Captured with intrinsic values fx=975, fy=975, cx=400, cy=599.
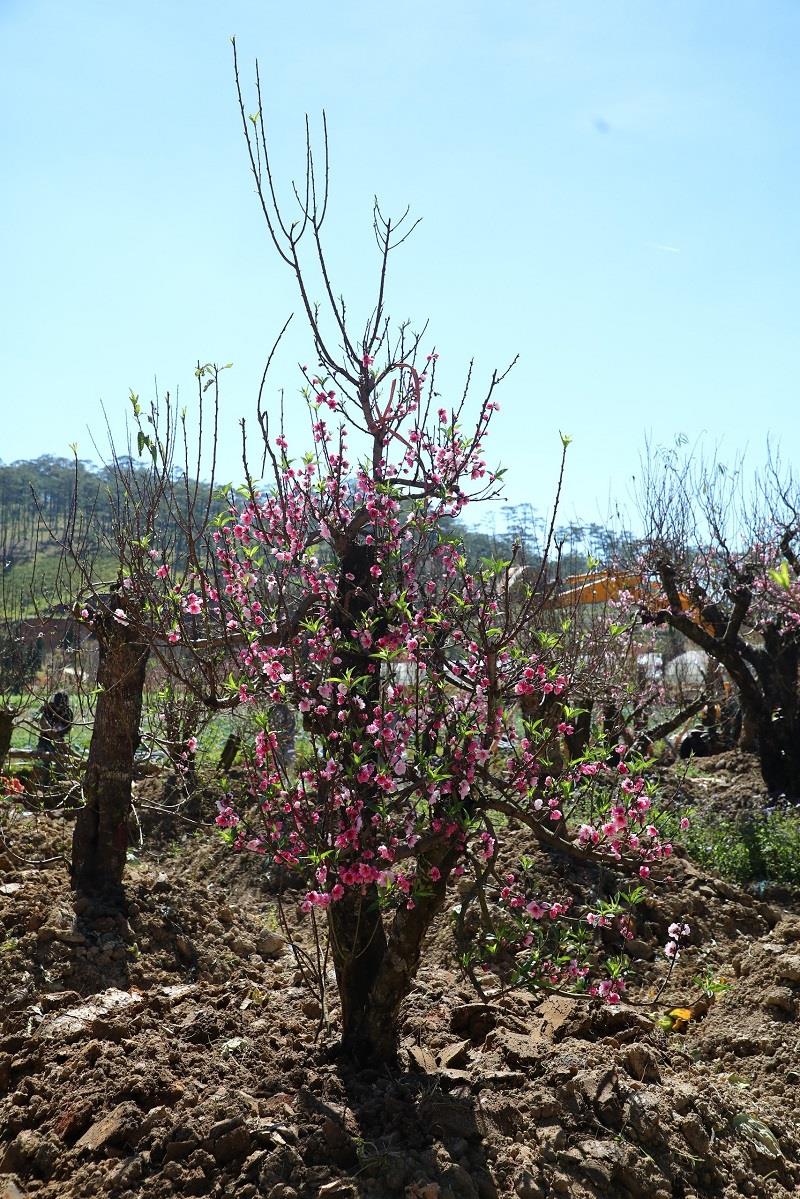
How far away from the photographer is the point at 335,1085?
3.54m

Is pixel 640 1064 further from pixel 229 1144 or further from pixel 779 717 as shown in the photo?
pixel 779 717

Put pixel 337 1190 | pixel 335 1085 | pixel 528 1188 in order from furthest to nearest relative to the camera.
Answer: pixel 335 1085, pixel 528 1188, pixel 337 1190

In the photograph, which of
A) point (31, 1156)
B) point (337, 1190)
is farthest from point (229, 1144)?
point (31, 1156)

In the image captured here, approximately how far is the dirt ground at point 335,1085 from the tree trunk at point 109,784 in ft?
0.80

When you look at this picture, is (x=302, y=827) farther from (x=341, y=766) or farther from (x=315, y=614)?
(x=315, y=614)

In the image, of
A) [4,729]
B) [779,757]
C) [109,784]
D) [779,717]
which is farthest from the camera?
[779,717]

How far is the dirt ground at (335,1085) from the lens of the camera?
10.4 ft

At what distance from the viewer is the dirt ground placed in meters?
3.18

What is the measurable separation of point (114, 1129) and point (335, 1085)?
770 mm

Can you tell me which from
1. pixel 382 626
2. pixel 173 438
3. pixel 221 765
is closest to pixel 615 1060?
pixel 382 626

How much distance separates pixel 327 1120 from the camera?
3.27 metres

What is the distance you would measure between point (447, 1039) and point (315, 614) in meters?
1.86

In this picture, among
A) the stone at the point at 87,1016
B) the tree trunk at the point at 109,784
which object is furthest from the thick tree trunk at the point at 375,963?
the tree trunk at the point at 109,784

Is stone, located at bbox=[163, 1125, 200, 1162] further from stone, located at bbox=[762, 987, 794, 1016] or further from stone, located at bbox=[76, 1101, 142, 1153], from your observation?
stone, located at bbox=[762, 987, 794, 1016]
